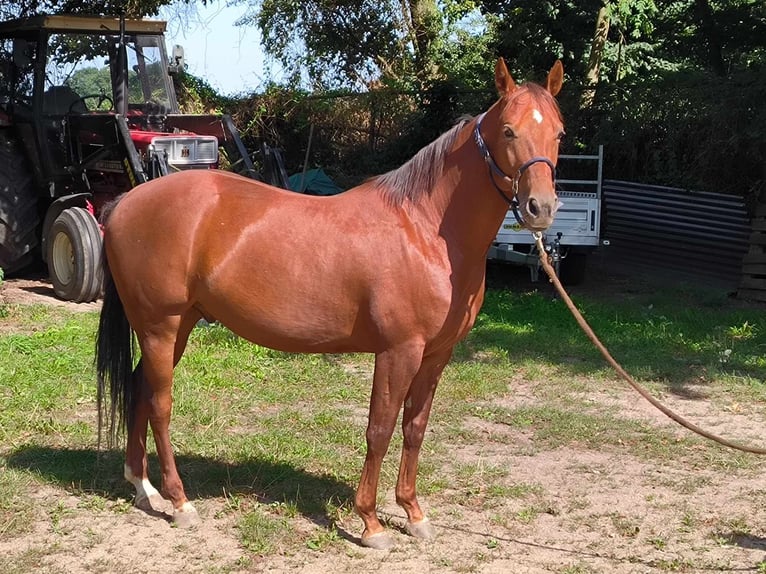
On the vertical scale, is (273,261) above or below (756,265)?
above

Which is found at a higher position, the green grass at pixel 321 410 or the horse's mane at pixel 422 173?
the horse's mane at pixel 422 173

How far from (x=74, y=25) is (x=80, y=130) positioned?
1088 millimetres

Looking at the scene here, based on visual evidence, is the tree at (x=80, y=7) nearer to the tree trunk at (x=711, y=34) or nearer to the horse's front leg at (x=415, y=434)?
the tree trunk at (x=711, y=34)

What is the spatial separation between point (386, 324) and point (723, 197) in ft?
28.3

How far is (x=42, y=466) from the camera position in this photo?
4332 mm

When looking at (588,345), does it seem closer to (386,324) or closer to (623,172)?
(386,324)

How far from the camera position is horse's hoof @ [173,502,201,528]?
3758 mm

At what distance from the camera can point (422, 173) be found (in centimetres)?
360

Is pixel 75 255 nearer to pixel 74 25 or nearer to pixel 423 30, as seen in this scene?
pixel 74 25

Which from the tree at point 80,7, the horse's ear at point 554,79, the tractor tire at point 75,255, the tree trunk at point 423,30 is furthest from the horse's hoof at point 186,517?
the tree trunk at point 423,30

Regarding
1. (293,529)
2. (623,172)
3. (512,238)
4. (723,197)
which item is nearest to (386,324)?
(293,529)

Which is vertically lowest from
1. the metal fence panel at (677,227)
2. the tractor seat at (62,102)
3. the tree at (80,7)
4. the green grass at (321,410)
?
the green grass at (321,410)

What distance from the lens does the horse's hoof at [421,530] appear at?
3715 mm

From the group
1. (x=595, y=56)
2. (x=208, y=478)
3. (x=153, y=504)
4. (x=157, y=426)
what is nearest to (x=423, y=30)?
(x=595, y=56)
